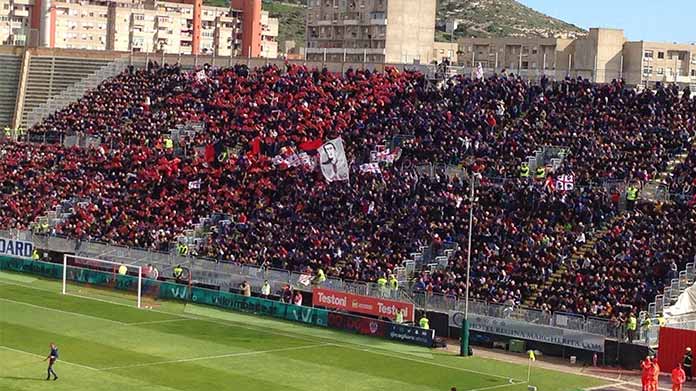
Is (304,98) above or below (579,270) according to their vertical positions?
above

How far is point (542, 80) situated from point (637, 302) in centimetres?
2369

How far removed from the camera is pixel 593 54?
119 meters

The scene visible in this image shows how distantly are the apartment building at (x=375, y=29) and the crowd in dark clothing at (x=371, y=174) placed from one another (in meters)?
54.7

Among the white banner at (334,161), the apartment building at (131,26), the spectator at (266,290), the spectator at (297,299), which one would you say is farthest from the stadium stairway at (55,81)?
the apartment building at (131,26)

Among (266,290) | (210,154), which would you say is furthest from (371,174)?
(210,154)

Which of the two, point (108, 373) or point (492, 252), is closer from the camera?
point (108, 373)

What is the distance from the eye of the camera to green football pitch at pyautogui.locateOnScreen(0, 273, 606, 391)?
44500 millimetres

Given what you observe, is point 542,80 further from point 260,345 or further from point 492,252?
point 260,345

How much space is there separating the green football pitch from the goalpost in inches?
185

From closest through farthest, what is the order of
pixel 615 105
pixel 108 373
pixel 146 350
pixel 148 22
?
pixel 108 373, pixel 146 350, pixel 615 105, pixel 148 22

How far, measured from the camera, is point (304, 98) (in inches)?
3140

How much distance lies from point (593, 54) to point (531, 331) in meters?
70.4

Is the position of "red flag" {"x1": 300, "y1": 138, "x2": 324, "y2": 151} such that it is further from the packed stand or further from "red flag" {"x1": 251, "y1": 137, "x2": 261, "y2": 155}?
the packed stand

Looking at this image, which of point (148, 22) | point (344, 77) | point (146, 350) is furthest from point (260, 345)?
point (148, 22)
